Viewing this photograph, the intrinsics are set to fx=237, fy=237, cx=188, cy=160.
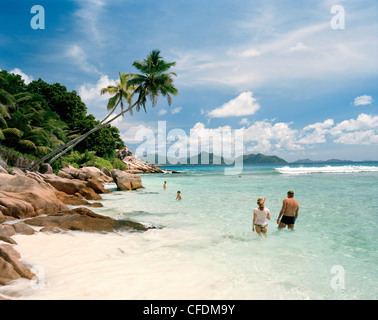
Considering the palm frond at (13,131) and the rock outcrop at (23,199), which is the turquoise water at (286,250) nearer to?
the rock outcrop at (23,199)

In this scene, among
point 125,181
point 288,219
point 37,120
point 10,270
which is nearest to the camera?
point 10,270

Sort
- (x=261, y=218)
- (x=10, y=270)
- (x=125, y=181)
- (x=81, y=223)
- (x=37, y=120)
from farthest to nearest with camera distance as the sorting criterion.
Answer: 1. (x=37, y=120)
2. (x=125, y=181)
3. (x=81, y=223)
4. (x=261, y=218)
5. (x=10, y=270)

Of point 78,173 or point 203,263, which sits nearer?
point 203,263

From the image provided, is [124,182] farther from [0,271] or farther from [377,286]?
[377,286]

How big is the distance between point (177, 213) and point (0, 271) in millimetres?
8340

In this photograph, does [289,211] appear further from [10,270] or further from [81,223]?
[10,270]

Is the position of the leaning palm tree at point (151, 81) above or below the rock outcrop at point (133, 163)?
above

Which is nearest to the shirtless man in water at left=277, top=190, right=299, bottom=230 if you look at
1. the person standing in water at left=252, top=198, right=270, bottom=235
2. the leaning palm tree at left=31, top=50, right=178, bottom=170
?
the person standing in water at left=252, top=198, right=270, bottom=235

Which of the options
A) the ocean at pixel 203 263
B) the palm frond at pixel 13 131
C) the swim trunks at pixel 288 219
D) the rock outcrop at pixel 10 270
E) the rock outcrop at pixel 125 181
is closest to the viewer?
the rock outcrop at pixel 10 270

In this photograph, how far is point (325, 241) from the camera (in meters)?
7.52

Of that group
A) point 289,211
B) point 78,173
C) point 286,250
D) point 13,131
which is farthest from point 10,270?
point 78,173

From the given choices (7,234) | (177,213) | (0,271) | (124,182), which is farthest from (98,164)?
(0,271)

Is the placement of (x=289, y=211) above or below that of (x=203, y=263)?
above

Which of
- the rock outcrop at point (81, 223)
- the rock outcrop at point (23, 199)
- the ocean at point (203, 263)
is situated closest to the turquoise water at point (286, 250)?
the ocean at point (203, 263)
